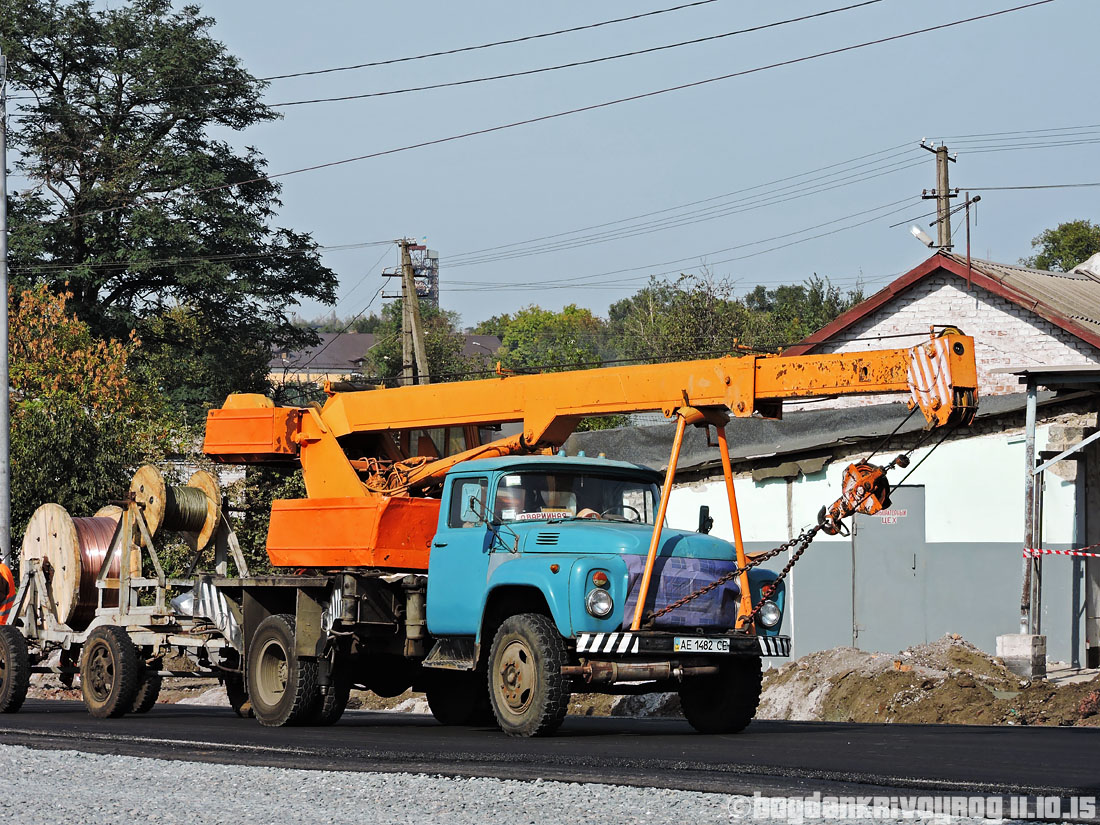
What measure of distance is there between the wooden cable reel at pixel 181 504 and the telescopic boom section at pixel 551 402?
1.03m

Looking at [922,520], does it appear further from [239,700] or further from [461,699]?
[239,700]

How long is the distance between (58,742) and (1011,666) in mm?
11936

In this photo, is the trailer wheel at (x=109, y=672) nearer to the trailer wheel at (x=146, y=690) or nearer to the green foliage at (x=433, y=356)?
the trailer wheel at (x=146, y=690)

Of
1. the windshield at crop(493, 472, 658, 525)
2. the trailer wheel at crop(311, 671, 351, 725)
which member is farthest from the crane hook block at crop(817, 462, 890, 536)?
the trailer wheel at crop(311, 671, 351, 725)

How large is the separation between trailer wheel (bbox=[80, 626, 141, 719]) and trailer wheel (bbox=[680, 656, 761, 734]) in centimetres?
668

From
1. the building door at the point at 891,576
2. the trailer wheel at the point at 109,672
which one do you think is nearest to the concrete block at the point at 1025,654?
the building door at the point at 891,576

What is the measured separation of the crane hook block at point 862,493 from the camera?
12.3m

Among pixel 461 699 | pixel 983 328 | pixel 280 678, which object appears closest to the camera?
pixel 280 678

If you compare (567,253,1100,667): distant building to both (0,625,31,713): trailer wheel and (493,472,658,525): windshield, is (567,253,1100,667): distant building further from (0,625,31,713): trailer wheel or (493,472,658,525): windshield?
(0,625,31,713): trailer wheel

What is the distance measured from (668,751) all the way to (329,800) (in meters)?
3.40

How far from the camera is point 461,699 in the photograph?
16453mm

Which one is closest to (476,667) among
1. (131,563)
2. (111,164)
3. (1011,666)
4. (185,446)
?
(131,563)

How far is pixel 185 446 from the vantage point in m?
33.8

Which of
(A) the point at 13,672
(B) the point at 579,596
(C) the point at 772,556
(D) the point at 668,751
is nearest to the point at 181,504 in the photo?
(A) the point at 13,672
